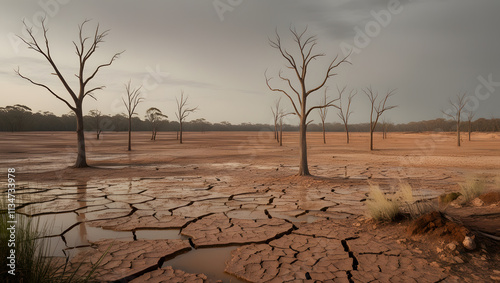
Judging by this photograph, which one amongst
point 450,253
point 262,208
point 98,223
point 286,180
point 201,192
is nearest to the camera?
point 450,253

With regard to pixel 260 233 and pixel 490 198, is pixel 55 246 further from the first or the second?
pixel 490 198

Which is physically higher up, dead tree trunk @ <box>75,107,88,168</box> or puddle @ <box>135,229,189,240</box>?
dead tree trunk @ <box>75,107,88,168</box>

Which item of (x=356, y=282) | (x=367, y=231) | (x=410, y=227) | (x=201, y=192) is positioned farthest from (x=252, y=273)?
(x=201, y=192)

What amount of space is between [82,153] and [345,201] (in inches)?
469

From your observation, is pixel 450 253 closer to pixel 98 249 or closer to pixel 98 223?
pixel 98 249

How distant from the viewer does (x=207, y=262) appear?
11.9 ft

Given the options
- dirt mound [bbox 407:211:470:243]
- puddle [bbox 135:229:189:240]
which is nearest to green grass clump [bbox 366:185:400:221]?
dirt mound [bbox 407:211:470:243]

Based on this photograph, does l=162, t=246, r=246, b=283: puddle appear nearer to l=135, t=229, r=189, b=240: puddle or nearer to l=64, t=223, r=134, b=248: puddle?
l=135, t=229, r=189, b=240: puddle

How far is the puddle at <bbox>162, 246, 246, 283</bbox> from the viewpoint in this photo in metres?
3.27

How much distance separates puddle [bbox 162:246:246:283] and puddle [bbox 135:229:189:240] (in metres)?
0.64

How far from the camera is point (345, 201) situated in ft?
22.2

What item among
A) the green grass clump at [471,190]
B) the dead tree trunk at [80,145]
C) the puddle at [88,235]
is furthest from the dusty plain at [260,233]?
the dead tree trunk at [80,145]

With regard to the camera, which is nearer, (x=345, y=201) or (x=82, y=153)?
(x=345, y=201)

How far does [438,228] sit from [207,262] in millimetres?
3305
